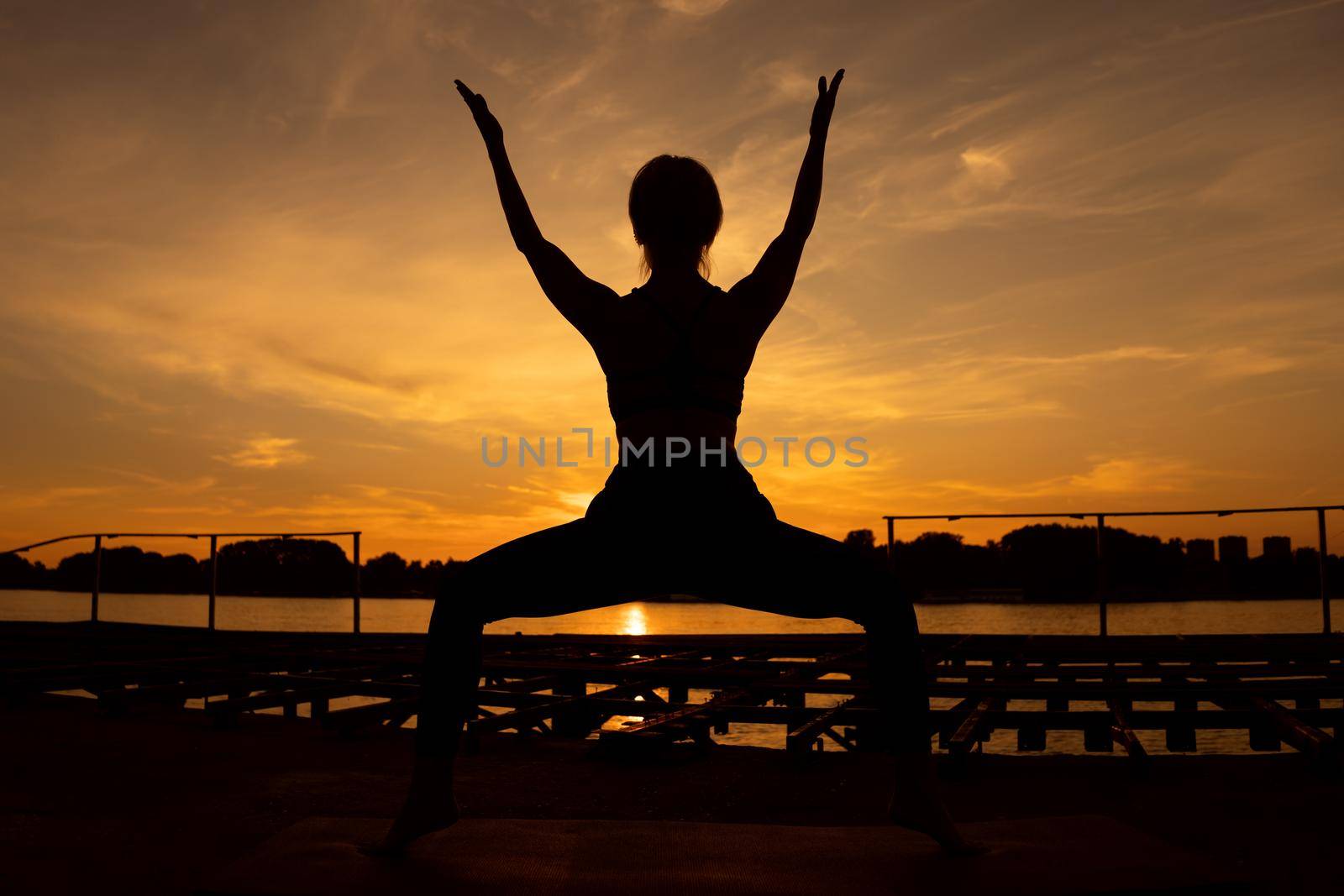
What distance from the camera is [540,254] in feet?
6.91

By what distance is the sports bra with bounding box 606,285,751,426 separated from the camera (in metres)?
1.92

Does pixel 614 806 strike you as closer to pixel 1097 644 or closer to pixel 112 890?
pixel 112 890

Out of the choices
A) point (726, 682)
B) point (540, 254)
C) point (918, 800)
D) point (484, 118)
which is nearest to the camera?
point (918, 800)

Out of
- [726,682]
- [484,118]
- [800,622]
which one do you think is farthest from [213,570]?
[800,622]

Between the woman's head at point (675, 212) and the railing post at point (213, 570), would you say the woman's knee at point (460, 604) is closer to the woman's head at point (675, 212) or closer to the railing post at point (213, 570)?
the woman's head at point (675, 212)

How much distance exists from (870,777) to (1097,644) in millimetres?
5808

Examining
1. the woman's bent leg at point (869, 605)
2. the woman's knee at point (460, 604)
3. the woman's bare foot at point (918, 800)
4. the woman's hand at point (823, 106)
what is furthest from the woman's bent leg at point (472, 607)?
the woman's hand at point (823, 106)

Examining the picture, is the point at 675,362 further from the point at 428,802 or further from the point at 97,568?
the point at 97,568

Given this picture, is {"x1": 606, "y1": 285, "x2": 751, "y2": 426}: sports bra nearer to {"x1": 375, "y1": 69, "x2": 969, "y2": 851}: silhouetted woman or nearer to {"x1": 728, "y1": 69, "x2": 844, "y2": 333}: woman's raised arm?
{"x1": 375, "y1": 69, "x2": 969, "y2": 851}: silhouetted woman

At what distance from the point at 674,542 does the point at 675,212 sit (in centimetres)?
74

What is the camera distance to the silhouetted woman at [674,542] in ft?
6.16

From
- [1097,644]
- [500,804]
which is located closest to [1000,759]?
[500,804]

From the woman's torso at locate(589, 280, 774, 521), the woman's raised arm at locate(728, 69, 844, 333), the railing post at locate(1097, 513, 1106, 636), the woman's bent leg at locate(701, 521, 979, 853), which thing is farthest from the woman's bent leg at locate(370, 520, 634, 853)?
the railing post at locate(1097, 513, 1106, 636)

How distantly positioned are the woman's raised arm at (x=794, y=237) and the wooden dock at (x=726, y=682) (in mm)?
1149
